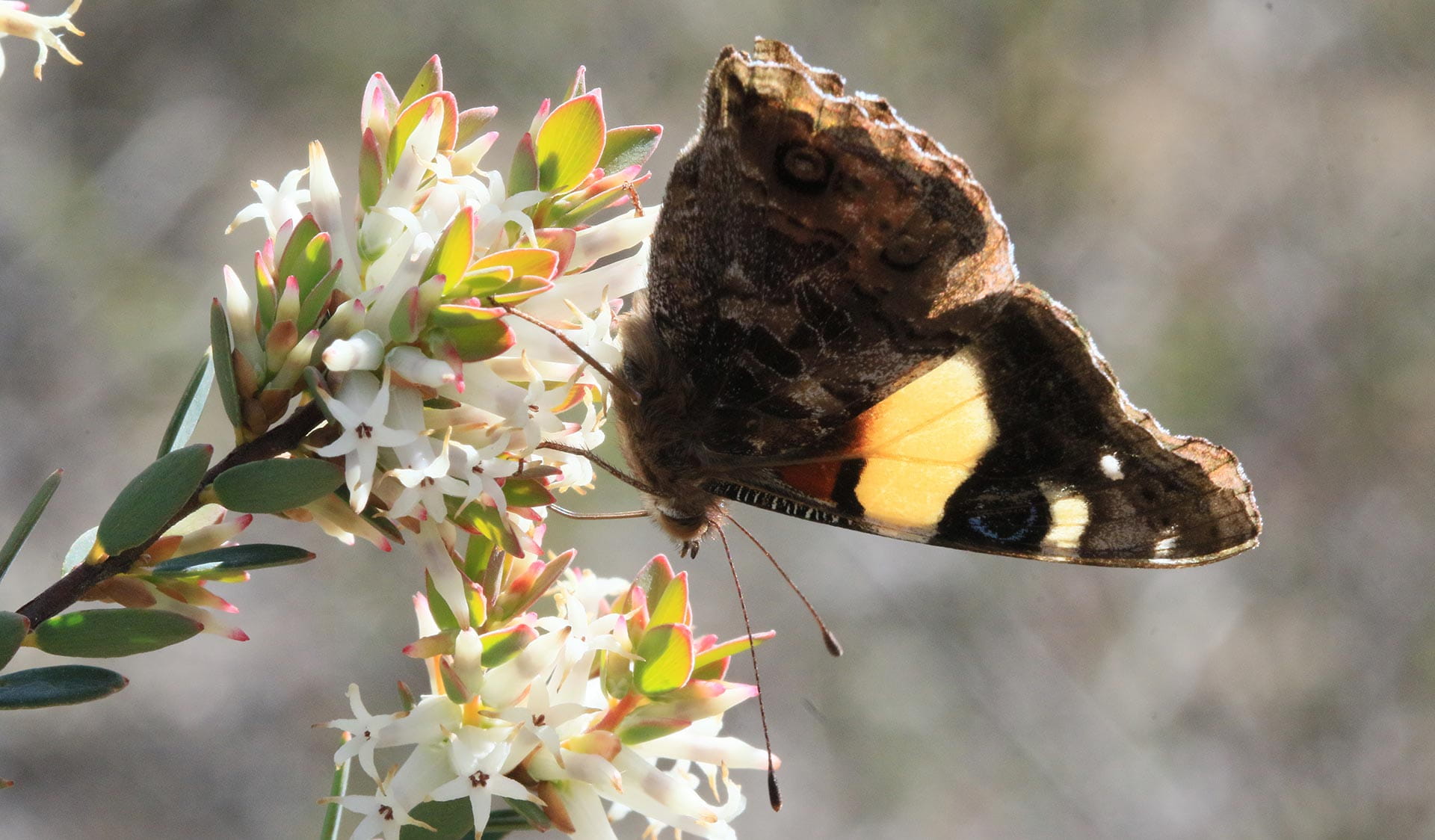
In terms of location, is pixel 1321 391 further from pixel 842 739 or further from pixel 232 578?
pixel 232 578

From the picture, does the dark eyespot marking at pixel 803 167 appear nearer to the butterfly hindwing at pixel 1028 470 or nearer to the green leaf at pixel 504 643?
the butterfly hindwing at pixel 1028 470

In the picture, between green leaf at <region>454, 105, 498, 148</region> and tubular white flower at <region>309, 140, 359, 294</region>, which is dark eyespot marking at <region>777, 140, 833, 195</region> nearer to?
green leaf at <region>454, 105, 498, 148</region>

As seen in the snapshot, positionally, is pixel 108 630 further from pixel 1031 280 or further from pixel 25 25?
pixel 1031 280

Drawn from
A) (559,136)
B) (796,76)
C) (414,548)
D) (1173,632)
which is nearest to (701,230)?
(796,76)

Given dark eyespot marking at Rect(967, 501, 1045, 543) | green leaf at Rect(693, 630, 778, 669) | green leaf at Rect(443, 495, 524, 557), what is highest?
dark eyespot marking at Rect(967, 501, 1045, 543)

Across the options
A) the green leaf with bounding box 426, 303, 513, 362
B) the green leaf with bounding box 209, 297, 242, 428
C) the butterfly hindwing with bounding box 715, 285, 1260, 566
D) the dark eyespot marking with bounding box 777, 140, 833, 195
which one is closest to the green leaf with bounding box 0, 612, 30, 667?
the green leaf with bounding box 209, 297, 242, 428

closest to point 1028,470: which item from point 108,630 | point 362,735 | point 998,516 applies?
point 998,516

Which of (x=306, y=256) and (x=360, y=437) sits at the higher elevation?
(x=306, y=256)
